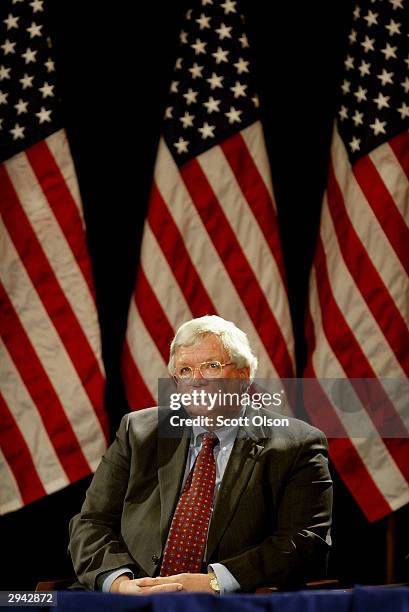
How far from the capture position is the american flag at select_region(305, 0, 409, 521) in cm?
361

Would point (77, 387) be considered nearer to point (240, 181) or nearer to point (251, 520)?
point (240, 181)

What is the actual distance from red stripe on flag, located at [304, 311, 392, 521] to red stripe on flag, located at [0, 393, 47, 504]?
4.08ft

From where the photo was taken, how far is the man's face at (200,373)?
253 cm

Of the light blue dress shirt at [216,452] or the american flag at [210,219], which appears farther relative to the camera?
the american flag at [210,219]

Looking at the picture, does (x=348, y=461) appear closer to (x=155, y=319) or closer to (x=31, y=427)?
(x=155, y=319)

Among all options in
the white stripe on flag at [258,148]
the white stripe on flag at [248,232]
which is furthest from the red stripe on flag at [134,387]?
the white stripe on flag at [258,148]

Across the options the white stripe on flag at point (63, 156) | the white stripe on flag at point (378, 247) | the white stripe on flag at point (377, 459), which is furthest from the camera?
the white stripe on flag at point (63, 156)

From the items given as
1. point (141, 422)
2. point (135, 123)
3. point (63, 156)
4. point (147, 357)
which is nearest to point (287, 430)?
point (141, 422)

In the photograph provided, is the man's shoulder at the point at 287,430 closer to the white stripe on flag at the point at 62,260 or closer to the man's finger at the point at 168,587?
the man's finger at the point at 168,587

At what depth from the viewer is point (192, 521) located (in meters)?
2.44

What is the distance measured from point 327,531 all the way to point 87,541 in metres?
0.73

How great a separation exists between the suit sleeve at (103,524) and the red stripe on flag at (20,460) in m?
1.08

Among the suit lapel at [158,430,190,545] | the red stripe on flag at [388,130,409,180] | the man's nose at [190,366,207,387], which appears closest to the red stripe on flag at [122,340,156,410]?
the suit lapel at [158,430,190,545]

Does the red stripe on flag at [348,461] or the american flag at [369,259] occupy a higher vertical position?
the american flag at [369,259]
